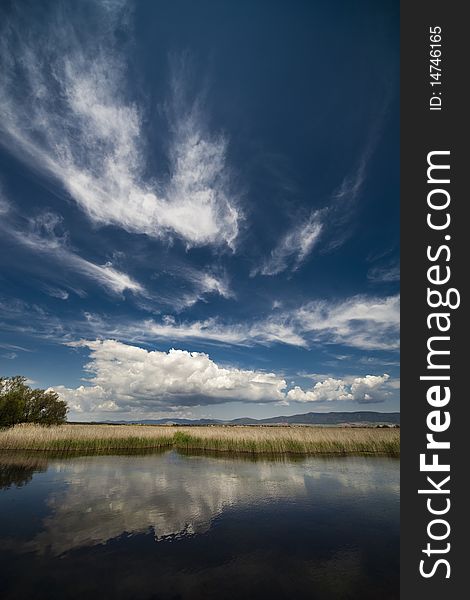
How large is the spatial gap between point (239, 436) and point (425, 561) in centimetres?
3539

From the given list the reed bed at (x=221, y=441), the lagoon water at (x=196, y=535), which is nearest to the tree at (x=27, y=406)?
the reed bed at (x=221, y=441)

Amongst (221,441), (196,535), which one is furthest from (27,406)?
(196,535)

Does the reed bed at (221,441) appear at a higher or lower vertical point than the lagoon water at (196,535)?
lower

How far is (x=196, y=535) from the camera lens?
487 inches

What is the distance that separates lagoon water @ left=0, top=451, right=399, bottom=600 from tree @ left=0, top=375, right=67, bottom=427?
2169 centimetres

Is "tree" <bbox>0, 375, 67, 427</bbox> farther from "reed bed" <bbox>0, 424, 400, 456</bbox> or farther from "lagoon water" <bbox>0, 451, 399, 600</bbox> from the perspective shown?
"lagoon water" <bbox>0, 451, 399, 600</bbox>

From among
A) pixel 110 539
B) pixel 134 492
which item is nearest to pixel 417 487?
pixel 110 539

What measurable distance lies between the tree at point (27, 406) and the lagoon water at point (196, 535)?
2169cm

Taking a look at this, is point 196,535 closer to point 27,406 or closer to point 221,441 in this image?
point 221,441

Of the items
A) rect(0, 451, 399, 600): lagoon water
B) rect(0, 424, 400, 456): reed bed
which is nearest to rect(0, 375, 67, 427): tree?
rect(0, 424, 400, 456): reed bed

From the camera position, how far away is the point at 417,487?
20.7 ft

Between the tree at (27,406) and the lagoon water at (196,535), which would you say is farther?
the tree at (27,406)

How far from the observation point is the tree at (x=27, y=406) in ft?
136

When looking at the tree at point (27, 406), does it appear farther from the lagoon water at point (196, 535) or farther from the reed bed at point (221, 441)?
the lagoon water at point (196, 535)
